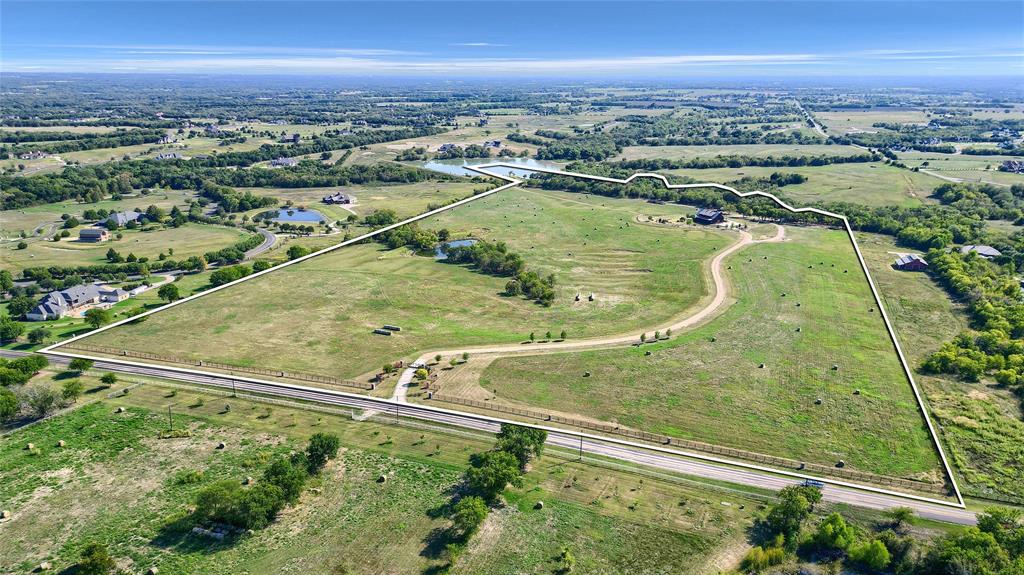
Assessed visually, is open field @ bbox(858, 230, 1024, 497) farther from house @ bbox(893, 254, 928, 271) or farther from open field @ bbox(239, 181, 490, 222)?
open field @ bbox(239, 181, 490, 222)

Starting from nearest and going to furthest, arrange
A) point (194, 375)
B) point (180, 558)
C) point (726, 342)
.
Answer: point (180, 558) → point (194, 375) → point (726, 342)

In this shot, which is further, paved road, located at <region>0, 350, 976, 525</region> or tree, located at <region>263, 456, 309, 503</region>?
paved road, located at <region>0, 350, 976, 525</region>

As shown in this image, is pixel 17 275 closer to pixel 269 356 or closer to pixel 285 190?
pixel 269 356

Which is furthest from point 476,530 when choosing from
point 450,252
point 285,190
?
point 285,190

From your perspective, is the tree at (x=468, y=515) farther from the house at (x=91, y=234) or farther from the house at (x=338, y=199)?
the house at (x=338, y=199)

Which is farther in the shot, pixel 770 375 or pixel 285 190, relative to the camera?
pixel 285 190

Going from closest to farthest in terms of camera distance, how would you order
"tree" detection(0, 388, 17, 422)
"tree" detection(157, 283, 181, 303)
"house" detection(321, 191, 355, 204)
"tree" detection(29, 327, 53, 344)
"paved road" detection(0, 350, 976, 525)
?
"paved road" detection(0, 350, 976, 525)
"tree" detection(0, 388, 17, 422)
"tree" detection(29, 327, 53, 344)
"tree" detection(157, 283, 181, 303)
"house" detection(321, 191, 355, 204)

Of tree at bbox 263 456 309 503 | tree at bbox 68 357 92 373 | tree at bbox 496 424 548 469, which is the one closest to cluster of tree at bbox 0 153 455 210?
tree at bbox 68 357 92 373

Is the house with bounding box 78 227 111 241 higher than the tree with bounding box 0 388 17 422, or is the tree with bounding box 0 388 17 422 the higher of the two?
the house with bounding box 78 227 111 241

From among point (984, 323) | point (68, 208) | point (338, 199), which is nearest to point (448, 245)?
point (338, 199)
